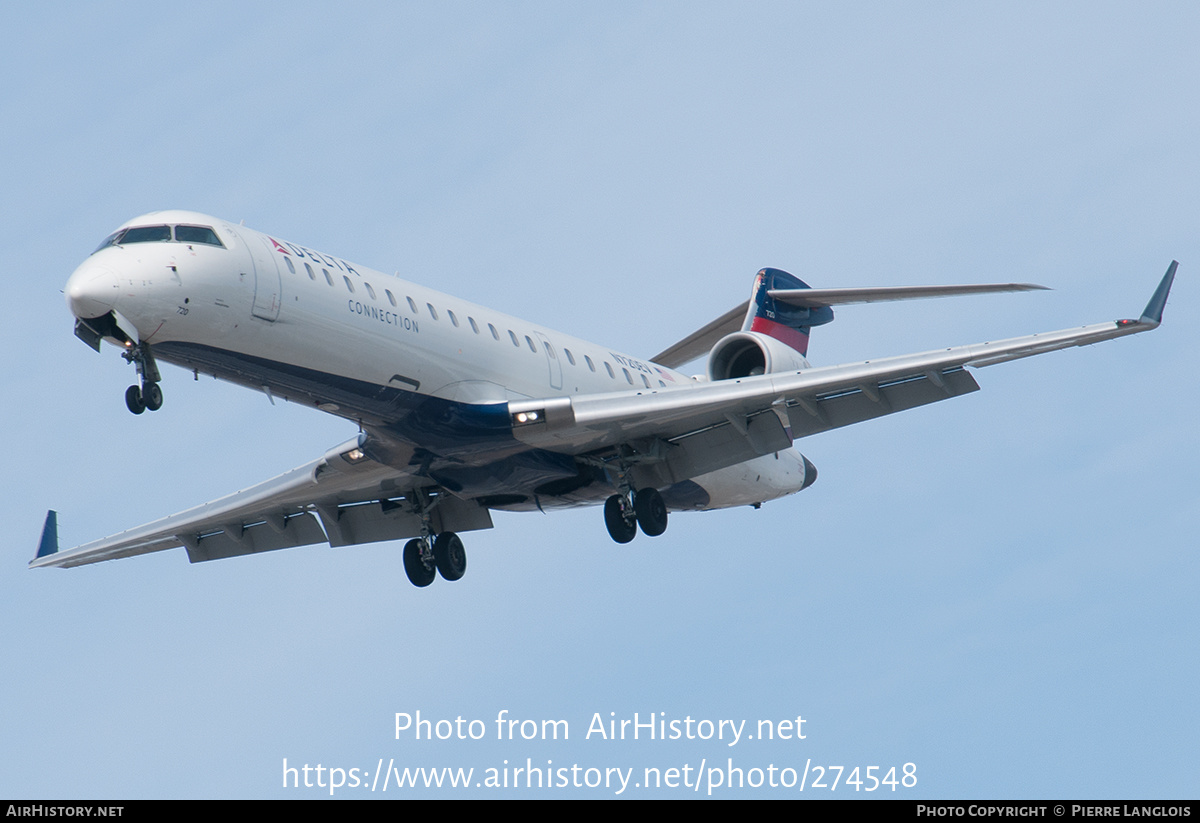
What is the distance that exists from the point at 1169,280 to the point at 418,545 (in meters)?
11.5

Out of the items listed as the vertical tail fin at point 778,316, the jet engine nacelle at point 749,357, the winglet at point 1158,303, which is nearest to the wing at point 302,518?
the jet engine nacelle at point 749,357

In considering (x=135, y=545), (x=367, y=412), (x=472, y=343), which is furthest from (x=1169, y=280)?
(x=135, y=545)

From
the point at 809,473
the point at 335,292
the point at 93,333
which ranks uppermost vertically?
the point at 809,473

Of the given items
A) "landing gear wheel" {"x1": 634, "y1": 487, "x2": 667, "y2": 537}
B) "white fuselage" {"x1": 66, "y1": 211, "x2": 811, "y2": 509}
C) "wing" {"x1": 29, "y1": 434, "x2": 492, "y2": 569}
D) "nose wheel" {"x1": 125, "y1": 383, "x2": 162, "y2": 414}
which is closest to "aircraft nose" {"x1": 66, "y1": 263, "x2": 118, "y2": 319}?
A: "white fuselage" {"x1": 66, "y1": 211, "x2": 811, "y2": 509}

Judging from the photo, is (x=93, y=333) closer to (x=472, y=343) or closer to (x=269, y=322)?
(x=269, y=322)

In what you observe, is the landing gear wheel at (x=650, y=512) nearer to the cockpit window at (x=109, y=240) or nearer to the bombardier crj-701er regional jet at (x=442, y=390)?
the bombardier crj-701er regional jet at (x=442, y=390)

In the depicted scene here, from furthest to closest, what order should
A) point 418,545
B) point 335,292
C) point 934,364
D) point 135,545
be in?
point 135,545 → point 418,545 → point 934,364 → point 335,292

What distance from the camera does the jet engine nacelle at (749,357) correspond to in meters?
23.5

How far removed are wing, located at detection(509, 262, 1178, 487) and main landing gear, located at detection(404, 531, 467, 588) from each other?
9.98 ft

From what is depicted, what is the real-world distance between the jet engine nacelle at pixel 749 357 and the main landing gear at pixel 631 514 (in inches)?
108

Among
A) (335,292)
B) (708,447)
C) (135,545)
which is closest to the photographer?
(335,292)

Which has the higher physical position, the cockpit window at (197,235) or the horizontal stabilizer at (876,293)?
the horizontal stabilizer at (876,293)

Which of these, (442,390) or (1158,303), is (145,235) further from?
(1158,303)

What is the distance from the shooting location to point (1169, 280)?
19.9m
